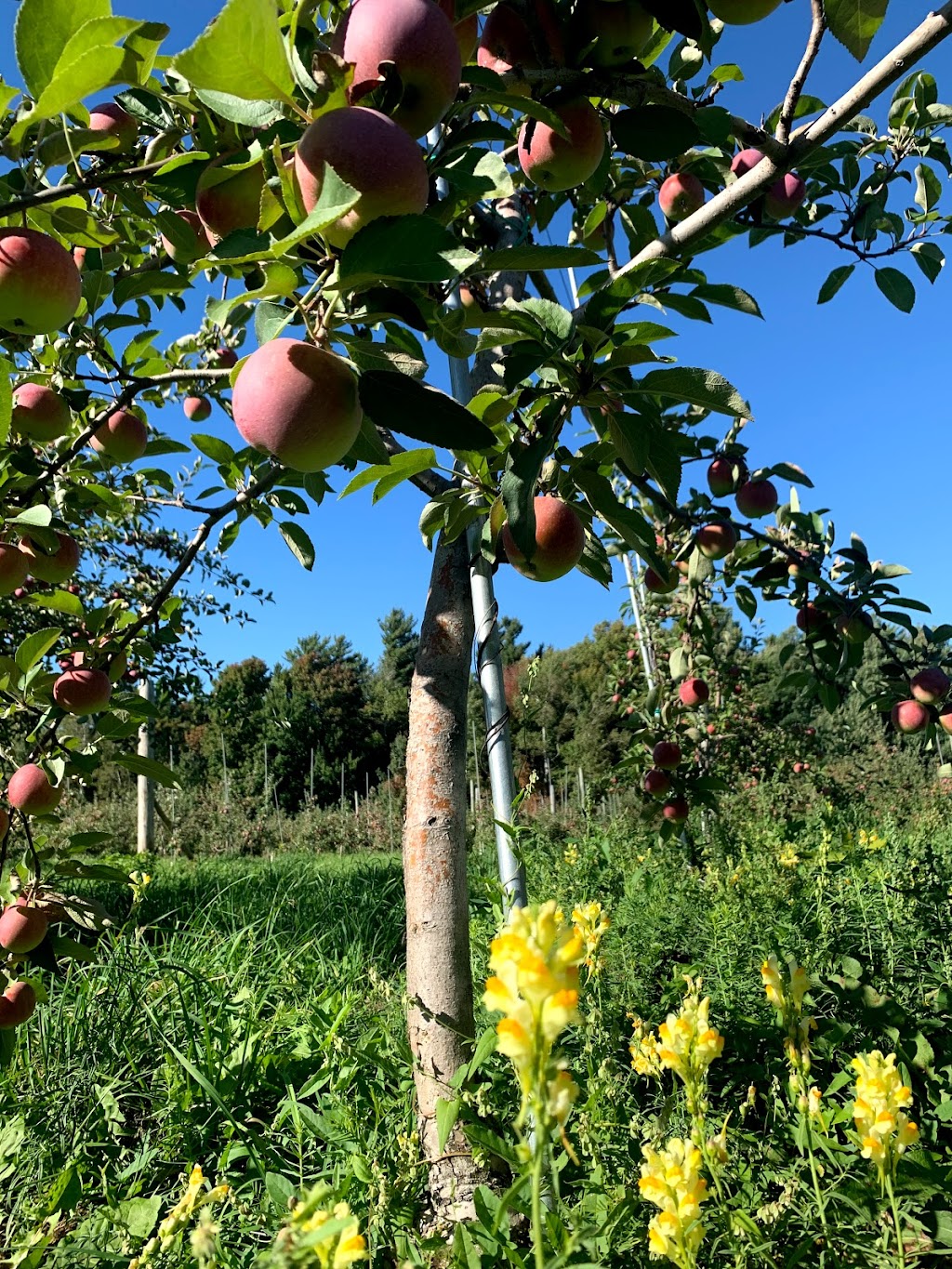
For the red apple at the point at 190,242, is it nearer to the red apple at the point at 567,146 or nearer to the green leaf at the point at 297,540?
the red apple at the point at 567,146

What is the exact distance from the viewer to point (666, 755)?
281cm

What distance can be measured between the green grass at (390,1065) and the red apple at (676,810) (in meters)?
0.27

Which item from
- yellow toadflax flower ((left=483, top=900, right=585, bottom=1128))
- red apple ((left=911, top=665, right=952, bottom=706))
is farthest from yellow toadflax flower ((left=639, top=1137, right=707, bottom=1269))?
red apple ((left=911, top=665, right=952, bottom=706))

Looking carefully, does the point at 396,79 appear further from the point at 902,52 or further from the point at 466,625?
the point at 466,625

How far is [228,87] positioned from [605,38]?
399 mm

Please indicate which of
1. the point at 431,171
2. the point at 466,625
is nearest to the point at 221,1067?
the point at 466,625

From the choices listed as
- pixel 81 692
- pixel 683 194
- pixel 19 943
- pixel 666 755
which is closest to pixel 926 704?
pixel 666 755

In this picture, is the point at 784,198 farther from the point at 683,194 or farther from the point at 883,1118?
the point at 883,1118

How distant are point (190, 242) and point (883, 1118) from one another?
123 centimetres

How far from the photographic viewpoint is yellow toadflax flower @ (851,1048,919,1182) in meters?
0.88

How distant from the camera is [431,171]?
72cm

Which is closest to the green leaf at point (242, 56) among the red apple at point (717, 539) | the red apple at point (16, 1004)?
the red apple at point (16, 1004)

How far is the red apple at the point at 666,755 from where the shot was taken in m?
2.81

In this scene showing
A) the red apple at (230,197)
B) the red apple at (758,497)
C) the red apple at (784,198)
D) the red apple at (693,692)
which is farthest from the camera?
the red apple at (693,692)
